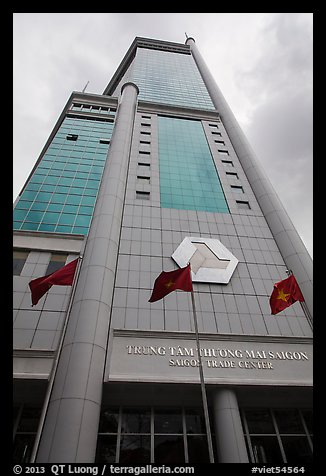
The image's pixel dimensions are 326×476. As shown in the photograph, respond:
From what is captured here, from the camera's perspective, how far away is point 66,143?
35812 millimetres

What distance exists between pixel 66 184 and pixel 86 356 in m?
19.4

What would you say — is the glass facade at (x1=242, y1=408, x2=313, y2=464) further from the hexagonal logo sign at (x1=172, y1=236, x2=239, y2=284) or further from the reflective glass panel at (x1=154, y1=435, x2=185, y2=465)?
the hexagonal logo sign at (x1=172, y1=236, x2=239, y2=284)

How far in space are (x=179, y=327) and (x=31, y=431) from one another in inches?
375

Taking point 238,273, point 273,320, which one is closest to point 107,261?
point 238,273

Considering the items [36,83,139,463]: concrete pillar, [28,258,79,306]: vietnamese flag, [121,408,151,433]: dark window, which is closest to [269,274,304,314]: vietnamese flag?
Result: [121,408,151,433]: dark window

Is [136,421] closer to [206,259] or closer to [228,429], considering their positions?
[228,429]

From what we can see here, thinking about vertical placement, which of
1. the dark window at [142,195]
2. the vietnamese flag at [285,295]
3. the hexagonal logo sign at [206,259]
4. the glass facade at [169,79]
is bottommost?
the vietnamese flag at [285,295]

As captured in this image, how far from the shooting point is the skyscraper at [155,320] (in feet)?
47.5

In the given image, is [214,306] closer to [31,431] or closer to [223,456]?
[223,456]

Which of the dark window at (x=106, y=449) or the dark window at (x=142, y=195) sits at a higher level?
the dark window at (x=142, y=195)

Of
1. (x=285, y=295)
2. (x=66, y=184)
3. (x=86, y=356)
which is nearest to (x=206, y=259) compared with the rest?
(x=285, y=295)

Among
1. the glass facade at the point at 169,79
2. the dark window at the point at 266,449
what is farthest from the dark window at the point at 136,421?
the glass facade at the point at 169,79

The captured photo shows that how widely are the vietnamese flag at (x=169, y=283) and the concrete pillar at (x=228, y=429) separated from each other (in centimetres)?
642

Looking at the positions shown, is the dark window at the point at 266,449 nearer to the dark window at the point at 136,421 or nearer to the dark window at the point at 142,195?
the dark window at the point at 136,421
